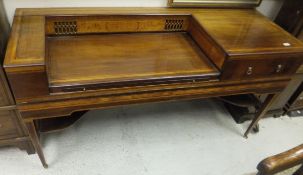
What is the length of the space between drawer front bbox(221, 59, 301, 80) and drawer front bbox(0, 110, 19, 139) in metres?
0.97

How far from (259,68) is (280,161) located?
2.31 feet

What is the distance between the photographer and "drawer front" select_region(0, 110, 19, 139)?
1105 millimetres

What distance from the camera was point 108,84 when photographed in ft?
3.19

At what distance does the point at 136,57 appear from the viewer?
1126 millimetres

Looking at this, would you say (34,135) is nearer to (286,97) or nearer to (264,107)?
(264,107)

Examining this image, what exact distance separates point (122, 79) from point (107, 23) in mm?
375

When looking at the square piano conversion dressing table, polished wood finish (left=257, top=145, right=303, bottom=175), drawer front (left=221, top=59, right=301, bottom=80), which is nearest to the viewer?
polished wood finish (left=257, top=145, right=303, bottom=175)

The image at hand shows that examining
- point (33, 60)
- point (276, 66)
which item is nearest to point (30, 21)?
point (33, 60)

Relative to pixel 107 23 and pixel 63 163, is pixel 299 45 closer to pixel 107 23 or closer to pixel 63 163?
pixel 107 23

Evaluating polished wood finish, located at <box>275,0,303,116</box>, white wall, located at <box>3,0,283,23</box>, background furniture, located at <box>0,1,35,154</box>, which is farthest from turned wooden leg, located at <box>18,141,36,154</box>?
polished wood finish, located at <box>275,0,303,116</box>

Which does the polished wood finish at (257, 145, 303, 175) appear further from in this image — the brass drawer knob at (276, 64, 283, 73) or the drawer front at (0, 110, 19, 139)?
the drawer front at (0, 110, 19, 139)

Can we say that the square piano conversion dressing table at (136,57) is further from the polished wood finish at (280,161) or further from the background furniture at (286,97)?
the polished wood finish at (280,161)

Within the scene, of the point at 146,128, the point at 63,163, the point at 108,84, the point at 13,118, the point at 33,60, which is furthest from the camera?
the point at 146,128

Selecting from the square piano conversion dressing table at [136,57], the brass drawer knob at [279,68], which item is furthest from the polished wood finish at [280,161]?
the brass drawer knob at [279,68]
